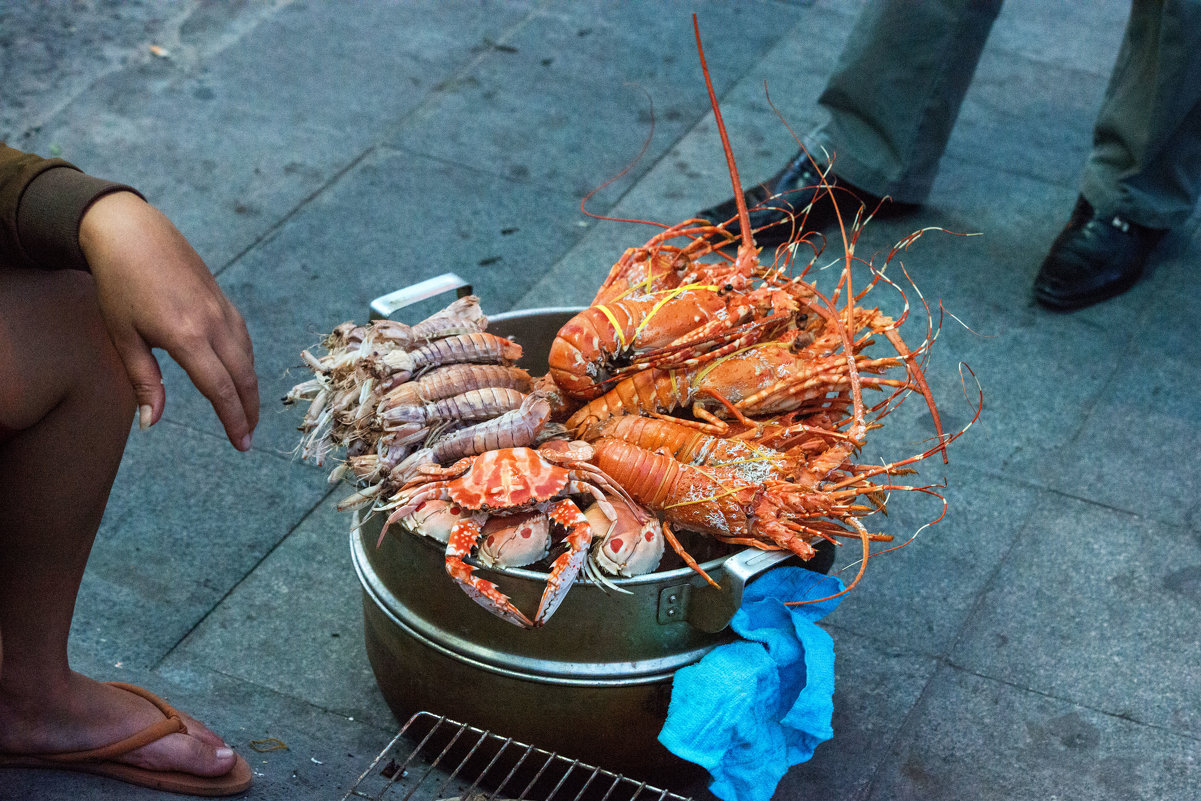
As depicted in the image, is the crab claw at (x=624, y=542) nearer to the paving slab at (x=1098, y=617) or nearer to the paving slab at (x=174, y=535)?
the paving slab at (x=1098, y=617)

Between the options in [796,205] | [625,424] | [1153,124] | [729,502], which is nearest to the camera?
[729,502]

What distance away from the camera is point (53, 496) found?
1993 millimetres

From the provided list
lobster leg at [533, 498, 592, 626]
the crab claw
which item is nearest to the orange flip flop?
lobster leg at [533, 498, 592, 626]

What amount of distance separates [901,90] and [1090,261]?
96 centimetres

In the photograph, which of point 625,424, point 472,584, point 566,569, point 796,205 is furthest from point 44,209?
point 796,205

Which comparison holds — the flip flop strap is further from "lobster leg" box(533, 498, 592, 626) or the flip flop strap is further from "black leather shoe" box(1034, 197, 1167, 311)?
"black leather shoe" box(1034, 197, 1167, 311)

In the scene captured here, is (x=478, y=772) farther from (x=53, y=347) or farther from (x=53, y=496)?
(x=53, y=347)

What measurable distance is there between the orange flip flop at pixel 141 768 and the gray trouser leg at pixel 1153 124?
3625 millimetres

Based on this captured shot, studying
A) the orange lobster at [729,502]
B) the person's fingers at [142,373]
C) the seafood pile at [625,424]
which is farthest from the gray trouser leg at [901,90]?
the person's fingers at [142,373]

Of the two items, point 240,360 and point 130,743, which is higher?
point 240,360

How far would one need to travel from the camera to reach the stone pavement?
275 cm

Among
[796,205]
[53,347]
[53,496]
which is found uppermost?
[53,347]

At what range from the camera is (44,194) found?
1.76 meters

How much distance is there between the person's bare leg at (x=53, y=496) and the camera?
6.17 feet
